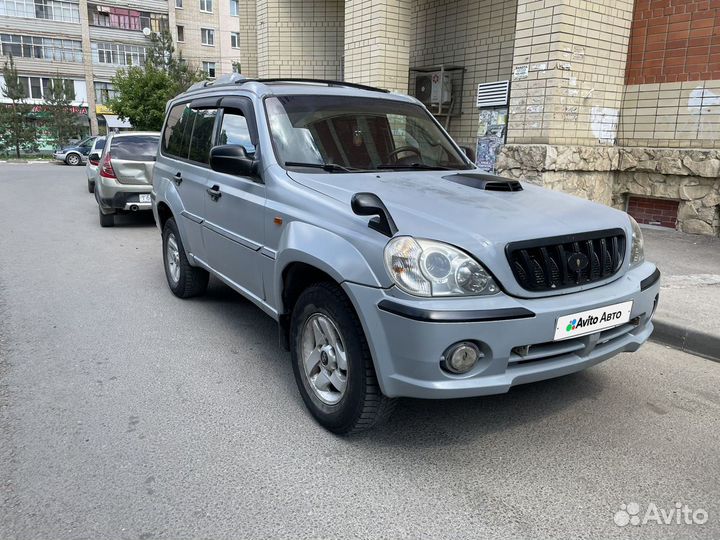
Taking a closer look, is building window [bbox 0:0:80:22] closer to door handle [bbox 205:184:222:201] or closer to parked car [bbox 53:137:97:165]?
parked car [bbox 53:137:97:165]

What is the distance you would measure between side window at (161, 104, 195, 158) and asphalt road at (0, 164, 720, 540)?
5.72 feet

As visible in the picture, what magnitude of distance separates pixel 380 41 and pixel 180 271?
271 inches

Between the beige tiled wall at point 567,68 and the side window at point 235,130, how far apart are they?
5.02m

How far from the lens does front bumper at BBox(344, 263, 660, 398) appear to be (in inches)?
103

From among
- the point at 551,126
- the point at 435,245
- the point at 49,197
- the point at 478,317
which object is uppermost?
the point at 551,126

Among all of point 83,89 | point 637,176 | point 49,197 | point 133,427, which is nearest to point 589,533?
point 133,427

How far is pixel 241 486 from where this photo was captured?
2760 mm

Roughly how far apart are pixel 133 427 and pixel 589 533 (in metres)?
→ 2.39

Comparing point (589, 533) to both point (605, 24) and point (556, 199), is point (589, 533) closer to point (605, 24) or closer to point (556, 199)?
point (556, 199)

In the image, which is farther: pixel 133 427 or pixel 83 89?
pixel 83 89

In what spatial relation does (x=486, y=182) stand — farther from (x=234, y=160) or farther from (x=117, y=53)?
(x=117, y=53)

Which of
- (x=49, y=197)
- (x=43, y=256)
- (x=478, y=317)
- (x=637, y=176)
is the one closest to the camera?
(x=478, y=317)

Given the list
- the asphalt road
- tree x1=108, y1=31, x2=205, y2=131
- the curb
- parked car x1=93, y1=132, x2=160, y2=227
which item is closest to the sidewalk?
the curb

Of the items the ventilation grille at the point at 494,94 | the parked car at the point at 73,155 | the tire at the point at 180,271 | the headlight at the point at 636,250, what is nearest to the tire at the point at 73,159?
the parked car at the point at 73,155
